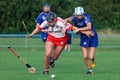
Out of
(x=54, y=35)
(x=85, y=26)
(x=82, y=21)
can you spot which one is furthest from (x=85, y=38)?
(x=54, y=35)

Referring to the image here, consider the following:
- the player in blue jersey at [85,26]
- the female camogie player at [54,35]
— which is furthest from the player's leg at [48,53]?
the player in blue jersey at [85,26]

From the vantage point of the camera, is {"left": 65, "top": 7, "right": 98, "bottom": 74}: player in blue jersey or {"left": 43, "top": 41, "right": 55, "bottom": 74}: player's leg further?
{"left": 43, "top": 41, "right": 55, "bottom": 74}: player's leg

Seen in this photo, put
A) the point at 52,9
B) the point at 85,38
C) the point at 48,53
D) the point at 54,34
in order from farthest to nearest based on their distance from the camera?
the point at 52,9 → the point at 85,38 → the point at 54,34 → the point at 48,53

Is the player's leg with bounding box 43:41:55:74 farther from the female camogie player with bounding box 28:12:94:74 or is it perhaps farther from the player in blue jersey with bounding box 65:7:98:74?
the player in blue jersey with bounding box 65:7:98:74

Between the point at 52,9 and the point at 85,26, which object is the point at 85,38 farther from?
the point at 52,9

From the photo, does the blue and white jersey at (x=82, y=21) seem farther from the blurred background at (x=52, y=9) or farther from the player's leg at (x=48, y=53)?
the blurred background at (x=52, y=9)

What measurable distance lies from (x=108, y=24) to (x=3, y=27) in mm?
11081

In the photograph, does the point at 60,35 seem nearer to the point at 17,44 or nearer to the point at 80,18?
the point at 80,18

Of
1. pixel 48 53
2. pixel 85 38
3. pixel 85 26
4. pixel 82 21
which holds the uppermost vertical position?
pixel 82 21

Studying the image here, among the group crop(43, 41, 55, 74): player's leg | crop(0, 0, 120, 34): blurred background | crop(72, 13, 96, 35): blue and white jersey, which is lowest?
crop(0, 0, 120, 34): blurred background

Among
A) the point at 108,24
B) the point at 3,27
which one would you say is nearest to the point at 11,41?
the point at 3,27

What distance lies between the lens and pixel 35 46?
3366cm

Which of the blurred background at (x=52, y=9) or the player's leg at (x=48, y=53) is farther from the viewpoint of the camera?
the blurred background at (x=52, y=9)

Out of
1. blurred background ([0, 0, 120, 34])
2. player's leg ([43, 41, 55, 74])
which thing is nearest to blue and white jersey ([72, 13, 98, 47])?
player's leg ([43, 41, 55, 74])
